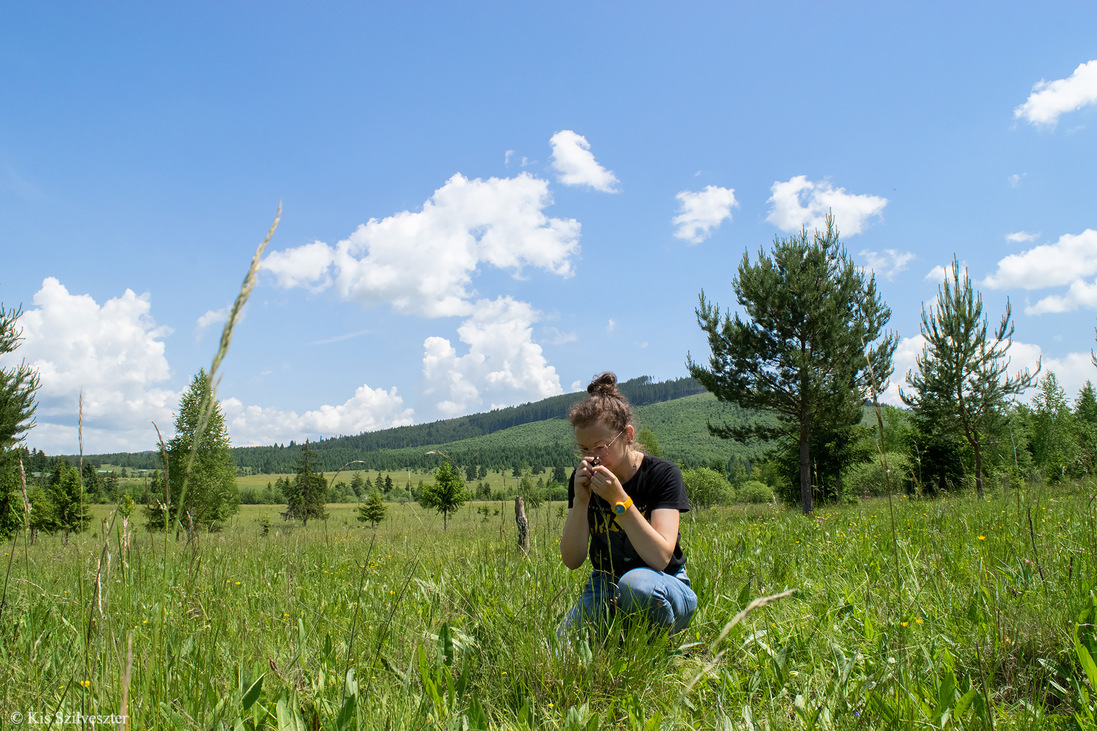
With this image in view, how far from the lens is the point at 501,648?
2062 millimetres

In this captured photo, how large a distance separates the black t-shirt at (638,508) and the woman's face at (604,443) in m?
0.15

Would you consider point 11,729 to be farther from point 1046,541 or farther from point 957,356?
point 957,356

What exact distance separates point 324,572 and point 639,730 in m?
3.52

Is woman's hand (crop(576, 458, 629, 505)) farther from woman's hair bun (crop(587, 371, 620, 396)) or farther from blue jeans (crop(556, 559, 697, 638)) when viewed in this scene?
woman's hair bun (crop(587, 371, 620, 396))

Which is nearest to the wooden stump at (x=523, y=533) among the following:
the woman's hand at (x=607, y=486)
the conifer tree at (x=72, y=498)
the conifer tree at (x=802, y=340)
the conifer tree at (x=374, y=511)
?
the conifer tree at (x=374, y=511)

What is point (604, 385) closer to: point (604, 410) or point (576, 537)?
point (604, 410)

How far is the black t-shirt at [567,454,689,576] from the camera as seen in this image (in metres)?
2.63

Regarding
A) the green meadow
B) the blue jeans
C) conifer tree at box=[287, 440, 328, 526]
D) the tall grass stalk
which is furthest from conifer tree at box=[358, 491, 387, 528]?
the tall grass stalk

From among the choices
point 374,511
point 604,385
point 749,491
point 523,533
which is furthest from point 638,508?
point 749,491

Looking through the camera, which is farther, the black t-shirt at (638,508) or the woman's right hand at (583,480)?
the black t-shirt at (638,508)

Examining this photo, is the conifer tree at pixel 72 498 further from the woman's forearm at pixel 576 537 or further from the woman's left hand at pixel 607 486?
the woman's forearm at pixel 576 537

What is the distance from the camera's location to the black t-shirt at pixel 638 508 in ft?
8.64

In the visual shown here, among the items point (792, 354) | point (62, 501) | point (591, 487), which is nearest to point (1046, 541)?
point (591, 487)

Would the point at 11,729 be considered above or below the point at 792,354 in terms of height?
below
